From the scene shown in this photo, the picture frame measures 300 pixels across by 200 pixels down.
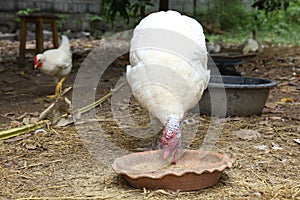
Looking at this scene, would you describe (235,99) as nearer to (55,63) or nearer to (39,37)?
(55,63)

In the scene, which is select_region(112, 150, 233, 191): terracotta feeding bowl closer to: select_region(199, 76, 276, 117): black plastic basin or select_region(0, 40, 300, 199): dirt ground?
select_region(0, 40, 300, 199): dirt ground

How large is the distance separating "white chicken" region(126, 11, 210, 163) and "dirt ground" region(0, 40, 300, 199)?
44 cm

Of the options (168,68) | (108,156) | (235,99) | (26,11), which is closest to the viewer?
(168,68)

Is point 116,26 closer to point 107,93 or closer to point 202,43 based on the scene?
point 107,93

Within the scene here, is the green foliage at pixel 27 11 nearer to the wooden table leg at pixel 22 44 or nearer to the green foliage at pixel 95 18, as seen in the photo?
the green foliage at pixel 95 18

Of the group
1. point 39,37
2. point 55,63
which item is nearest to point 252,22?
point 39,37

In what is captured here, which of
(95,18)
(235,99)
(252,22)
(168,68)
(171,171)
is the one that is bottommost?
(252,22)

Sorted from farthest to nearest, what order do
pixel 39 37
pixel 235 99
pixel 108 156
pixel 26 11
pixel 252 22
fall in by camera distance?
1. pixel 252 22
2. pixel 26 11
3. pixel 39 37
4. pixel 235 99
5. pixel 108 156

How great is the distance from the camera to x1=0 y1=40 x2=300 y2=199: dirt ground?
2643 mm

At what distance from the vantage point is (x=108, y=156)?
3.33 m

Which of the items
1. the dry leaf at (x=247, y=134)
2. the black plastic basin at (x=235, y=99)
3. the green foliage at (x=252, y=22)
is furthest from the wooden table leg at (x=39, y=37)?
the green foliage at (x=252, y=22)

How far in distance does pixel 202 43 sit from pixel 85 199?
4.21 ft

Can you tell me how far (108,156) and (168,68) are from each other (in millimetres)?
850

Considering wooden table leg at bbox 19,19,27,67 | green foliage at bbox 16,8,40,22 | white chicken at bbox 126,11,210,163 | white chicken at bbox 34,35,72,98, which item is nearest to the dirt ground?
white chicken at bbox 34,35,72,98
